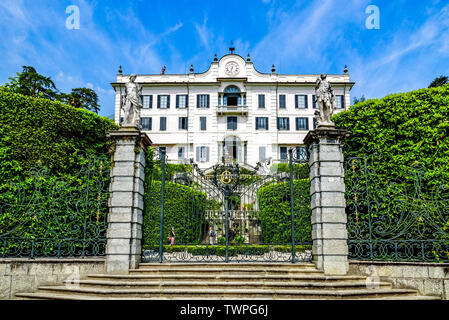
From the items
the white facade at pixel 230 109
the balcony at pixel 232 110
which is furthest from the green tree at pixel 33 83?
the balcony at pixel 232 110

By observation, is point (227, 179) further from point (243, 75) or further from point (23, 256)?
point (243, 75)

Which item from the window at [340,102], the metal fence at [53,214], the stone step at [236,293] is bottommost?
the stone step at [236,293]

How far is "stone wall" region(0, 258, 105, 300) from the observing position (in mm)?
8555

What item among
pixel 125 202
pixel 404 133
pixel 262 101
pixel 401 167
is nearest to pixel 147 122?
pixel 262 101

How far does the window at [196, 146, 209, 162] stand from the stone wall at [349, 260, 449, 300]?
27.0 m

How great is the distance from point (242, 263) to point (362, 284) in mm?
3248

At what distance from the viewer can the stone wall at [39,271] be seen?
8.55m

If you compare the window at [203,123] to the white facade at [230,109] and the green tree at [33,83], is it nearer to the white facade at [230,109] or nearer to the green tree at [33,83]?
the white facade at [230,109]

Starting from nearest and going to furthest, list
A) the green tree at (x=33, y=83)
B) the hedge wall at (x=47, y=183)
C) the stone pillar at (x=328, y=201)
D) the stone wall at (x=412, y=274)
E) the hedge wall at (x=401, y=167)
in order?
the stone wall at (x=412, y=274) < the stone pillar at (x=328, y=201) < the hedge wall at (x=401, y=167) < the hedge wall at (x=47, y=183) < the green tree at (x=33, y=83)

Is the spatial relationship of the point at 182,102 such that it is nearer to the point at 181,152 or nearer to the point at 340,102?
the point at 181,152

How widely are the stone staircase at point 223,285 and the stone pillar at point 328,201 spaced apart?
0.47m

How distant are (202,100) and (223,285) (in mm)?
29888

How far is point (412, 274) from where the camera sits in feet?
27.4

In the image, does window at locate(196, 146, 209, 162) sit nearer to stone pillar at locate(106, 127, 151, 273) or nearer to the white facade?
the white facade
